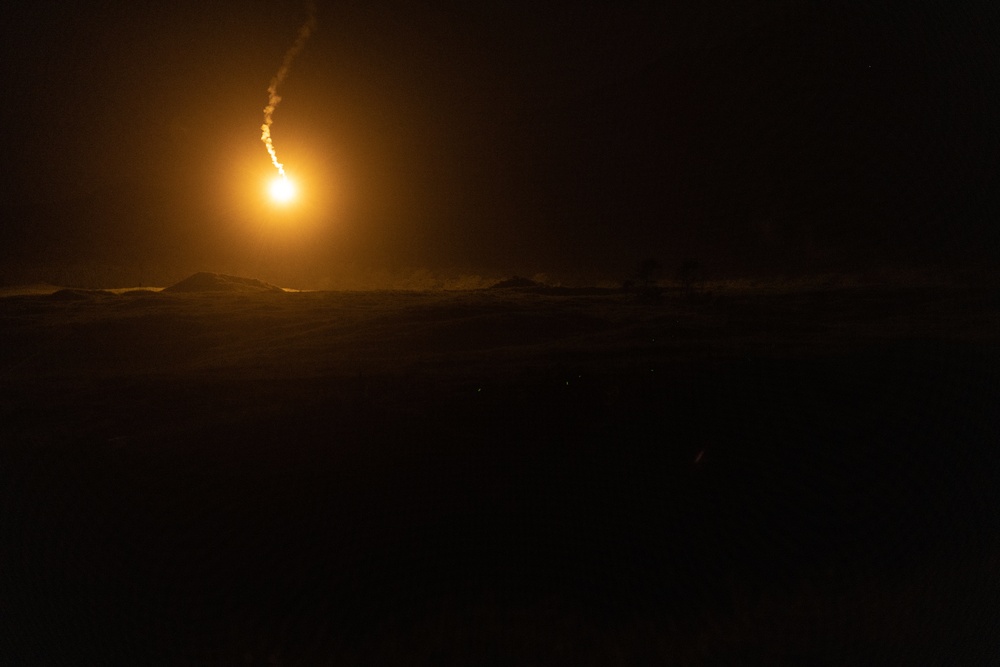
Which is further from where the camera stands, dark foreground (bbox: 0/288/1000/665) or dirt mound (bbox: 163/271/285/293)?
dirt mound (bbox: 163/271/285/293)

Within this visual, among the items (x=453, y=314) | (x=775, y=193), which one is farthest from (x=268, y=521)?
(x=775, y=193)

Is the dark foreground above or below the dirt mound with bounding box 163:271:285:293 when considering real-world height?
below

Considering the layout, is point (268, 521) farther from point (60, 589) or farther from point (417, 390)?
point (417, 390)

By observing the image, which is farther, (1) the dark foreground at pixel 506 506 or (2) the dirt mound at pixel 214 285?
(2) the dirt mound at pixel 214 285

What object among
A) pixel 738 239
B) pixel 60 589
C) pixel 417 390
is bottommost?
pixel 60 589

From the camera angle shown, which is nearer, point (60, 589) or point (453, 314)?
point (60, 589)

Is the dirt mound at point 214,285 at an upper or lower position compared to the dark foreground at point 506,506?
upper

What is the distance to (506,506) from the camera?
6051 mm

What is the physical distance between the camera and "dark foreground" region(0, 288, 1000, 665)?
462 centimetres

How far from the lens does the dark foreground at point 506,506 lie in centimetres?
462

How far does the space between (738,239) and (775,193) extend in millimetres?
5347

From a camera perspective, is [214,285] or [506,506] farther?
[214,285]

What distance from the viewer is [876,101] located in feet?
136

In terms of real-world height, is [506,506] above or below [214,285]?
below
